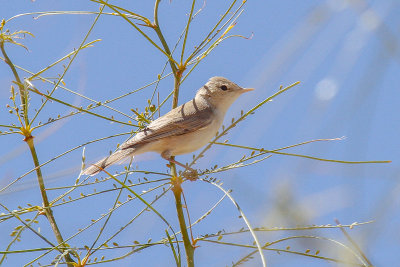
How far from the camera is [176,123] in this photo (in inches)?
188

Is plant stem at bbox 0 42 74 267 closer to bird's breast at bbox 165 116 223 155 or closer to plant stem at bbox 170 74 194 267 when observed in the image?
plant stem at bbox 170 74 194 267

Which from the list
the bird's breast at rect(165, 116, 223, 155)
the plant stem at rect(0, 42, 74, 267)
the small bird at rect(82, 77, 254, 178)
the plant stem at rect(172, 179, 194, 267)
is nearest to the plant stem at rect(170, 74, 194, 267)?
the plant stem at rect(172, 179, 194, 267)

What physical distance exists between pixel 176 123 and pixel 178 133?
0.09 meters

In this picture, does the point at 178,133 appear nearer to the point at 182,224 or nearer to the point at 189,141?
the point at 189,141

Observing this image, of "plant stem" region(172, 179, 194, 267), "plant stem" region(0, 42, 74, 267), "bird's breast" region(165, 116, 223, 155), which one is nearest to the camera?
"plant stem" region(172, 179, 194, 267)

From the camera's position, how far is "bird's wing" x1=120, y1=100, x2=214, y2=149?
176 inches

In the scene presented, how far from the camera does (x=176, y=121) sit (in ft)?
15.7

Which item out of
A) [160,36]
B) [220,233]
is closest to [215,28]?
[160,36]

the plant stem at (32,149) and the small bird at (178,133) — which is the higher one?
the small bird at (178,133)

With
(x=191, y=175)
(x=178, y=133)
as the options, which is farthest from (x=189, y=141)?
(x=191, y=175)

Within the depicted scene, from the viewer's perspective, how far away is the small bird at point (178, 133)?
4.45 m

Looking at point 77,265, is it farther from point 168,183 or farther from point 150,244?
point 168,183

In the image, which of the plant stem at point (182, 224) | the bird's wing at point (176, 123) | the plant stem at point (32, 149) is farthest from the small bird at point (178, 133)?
the plant stem at point (182, 224)

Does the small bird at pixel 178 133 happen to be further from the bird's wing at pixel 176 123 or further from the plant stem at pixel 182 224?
the plant stem at pixel 182 224
